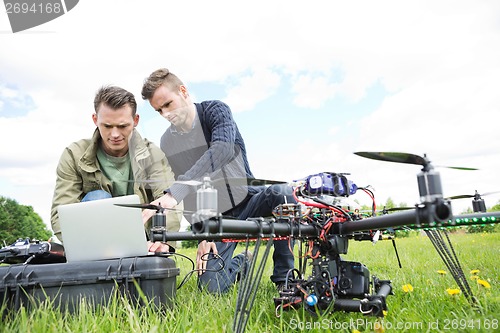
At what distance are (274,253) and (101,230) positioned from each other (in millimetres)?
2326

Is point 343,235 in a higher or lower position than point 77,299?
higher

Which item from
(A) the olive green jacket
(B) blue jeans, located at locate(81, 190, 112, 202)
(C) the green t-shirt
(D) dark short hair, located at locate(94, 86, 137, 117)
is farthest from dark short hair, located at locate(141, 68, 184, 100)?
(B) blue jeans, located at locate(81, 190, 112, 202)

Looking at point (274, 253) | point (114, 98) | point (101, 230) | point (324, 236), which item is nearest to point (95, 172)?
point (114, 98)

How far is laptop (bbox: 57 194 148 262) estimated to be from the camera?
11.3 feet

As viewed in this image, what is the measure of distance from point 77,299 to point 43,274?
0.36m

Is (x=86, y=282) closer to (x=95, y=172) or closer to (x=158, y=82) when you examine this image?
(x=95, y=172)

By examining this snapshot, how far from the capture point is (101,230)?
3.53 meters

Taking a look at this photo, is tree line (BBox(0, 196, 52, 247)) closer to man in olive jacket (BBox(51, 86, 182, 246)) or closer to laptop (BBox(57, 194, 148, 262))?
man in olive jacket (BBox(51, 86, 182, 246))

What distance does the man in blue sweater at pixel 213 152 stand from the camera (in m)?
4.90

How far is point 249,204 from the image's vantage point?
208 inches

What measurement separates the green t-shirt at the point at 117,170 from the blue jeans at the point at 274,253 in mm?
1322

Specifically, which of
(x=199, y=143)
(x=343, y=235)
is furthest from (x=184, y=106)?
(x=343, y=235)

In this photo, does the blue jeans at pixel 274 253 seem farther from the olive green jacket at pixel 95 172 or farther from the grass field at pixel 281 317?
the olive green jacket at pixel 95 172

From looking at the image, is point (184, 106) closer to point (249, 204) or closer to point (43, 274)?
point (249, 204)
